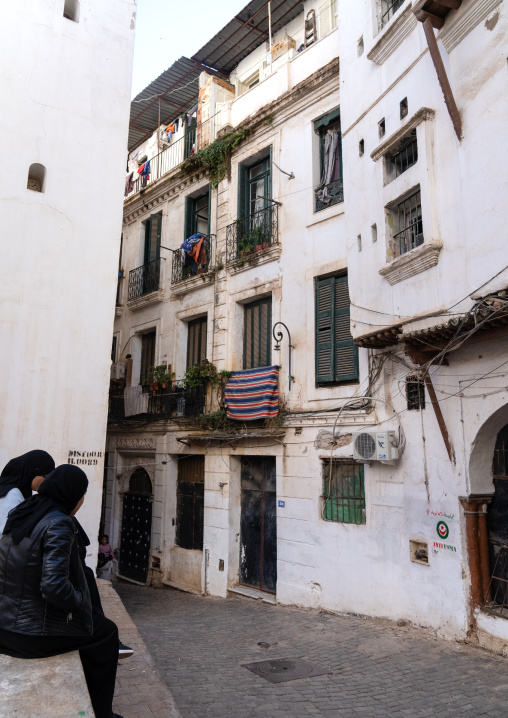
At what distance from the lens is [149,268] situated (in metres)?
17.5

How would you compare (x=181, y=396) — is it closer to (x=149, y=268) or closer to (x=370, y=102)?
(x=149, y=268)

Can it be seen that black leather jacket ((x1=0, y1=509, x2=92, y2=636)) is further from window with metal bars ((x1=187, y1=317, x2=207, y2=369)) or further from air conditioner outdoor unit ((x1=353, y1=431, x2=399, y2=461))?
window with metal bars ((x1=187, y1=317, x2=207, y2=369))

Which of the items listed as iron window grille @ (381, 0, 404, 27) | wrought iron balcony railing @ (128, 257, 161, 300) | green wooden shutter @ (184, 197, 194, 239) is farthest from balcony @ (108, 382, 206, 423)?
iron window grille @ (381, 0, 404, 27)

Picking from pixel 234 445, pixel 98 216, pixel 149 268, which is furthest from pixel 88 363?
pixel 149 268

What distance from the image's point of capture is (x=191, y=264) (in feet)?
52.3

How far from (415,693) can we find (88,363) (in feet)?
23.5

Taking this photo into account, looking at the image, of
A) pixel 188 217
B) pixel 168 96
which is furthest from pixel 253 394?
pixel 168 96

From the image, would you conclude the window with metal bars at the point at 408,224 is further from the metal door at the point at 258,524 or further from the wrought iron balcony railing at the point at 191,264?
the wrought iron balcony railing at the point at 191,264

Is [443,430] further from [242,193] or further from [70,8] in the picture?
[70,8]

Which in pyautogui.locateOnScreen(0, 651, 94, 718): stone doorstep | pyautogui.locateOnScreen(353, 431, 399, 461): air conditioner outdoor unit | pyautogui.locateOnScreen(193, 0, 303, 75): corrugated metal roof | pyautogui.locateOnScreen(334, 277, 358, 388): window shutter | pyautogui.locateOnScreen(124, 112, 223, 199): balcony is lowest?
pyautogui.locateOnScreen(0, 651, 94, 718): stone doorstep

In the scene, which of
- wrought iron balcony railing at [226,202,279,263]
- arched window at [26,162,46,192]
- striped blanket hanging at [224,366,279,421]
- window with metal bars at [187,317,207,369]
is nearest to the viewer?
arched window at [26,162,46,192]

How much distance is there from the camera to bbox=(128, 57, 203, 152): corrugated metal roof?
17456 mm

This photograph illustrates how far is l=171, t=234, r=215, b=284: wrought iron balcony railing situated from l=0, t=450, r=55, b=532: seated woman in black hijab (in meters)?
10.6

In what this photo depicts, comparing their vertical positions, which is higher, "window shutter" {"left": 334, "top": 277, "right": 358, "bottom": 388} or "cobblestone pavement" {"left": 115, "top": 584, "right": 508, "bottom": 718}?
"window shutter" {"left": 334, "top": 277, "right": 358, "bottom": 388}
